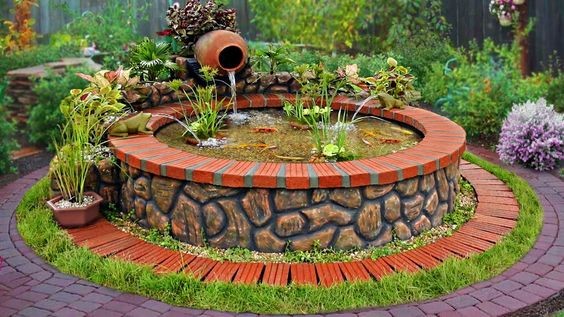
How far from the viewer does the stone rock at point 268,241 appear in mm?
3893

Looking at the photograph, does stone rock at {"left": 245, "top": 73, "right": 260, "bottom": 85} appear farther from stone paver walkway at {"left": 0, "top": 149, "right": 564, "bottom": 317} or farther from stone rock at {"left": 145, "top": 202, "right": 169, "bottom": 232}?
stone paver walkway at {"left": 0, "top": 149, "right": 564, "bottom": 317}

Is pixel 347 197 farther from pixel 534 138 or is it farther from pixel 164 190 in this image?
pixel 534 138

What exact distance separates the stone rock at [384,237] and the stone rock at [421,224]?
0.20 metres

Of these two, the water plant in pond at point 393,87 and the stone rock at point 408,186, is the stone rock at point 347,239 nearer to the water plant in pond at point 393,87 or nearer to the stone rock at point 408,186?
the stone rock at point 408,186

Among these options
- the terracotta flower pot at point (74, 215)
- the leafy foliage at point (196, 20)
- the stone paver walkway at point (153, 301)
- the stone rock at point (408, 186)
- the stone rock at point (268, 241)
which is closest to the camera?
the stone paver walkway at point (153, 301)

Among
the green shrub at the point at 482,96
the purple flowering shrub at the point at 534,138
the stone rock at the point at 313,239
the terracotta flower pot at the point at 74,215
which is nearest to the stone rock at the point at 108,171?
the terracotta flower pot at the point at 74,215

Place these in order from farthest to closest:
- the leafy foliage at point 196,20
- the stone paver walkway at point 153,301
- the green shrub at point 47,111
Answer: the green shrub at point 47,111 < the leafy foliage at point 196,20 < the stone paver walkway at point 153,301

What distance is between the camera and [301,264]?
12.4ft

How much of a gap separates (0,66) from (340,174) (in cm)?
586

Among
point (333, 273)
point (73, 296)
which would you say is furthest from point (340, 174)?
point (73, 296)

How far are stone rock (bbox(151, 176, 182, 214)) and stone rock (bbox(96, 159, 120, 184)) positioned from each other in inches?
22.5

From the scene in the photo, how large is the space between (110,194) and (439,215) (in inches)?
90.2

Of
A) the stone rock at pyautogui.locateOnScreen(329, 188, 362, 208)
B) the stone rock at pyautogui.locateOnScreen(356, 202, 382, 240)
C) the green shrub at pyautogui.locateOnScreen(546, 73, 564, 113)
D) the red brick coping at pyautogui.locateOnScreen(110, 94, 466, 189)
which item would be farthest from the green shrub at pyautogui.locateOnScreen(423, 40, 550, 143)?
the stone rock at pyautogui.locateOnScreen(329, 188, 362, 208)

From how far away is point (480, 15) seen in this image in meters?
9.18
